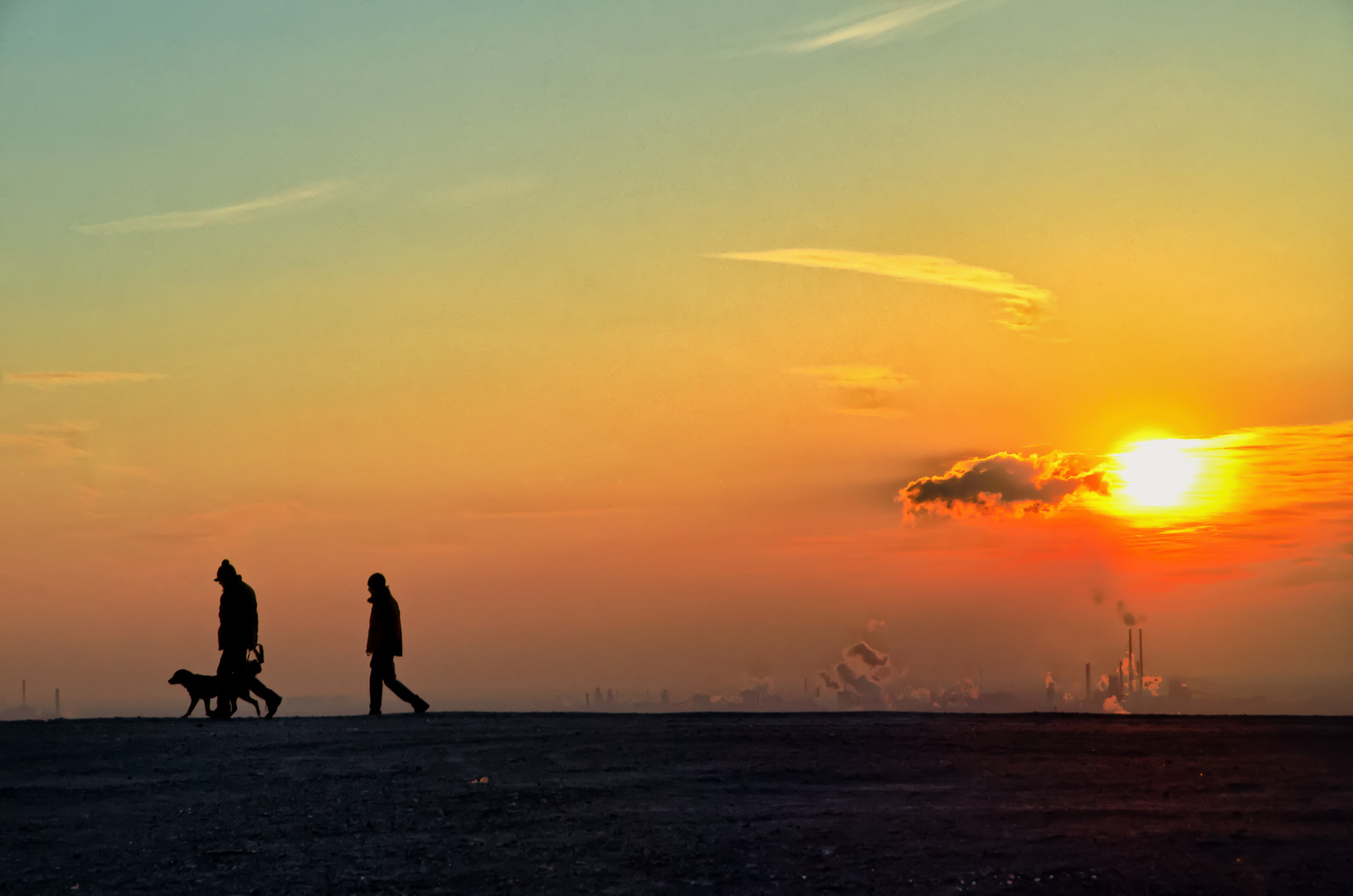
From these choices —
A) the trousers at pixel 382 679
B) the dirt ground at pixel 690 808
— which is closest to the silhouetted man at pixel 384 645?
the trousers at pixel 382 679

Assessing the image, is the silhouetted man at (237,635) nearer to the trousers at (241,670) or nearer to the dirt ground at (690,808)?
the trousers at (241,670)

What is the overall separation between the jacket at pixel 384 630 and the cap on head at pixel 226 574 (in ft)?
6.87

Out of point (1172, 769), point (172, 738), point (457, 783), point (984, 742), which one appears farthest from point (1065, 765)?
point (172, 738)

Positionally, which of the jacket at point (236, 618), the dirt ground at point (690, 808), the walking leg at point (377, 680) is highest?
the jacket at point (236, 618)

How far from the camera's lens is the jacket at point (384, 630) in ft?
77.5

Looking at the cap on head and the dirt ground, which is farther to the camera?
the cap on head

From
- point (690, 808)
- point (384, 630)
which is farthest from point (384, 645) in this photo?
point (690, 808)

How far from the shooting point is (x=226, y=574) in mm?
24000

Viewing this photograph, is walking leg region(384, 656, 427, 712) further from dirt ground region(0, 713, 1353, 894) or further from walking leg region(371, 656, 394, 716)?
dirt ground region(0, 713, 1353, 894)

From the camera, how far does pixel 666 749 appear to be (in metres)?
16.9

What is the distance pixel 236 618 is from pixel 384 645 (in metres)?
2.32

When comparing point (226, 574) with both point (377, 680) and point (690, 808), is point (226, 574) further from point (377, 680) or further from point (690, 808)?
point (690, 808)

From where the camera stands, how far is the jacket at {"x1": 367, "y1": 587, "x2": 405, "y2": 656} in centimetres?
2362

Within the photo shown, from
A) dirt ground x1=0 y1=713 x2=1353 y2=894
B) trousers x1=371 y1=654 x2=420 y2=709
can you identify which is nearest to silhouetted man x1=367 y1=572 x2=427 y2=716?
trousers x1=371 y1=654 x2=420 y2=709
